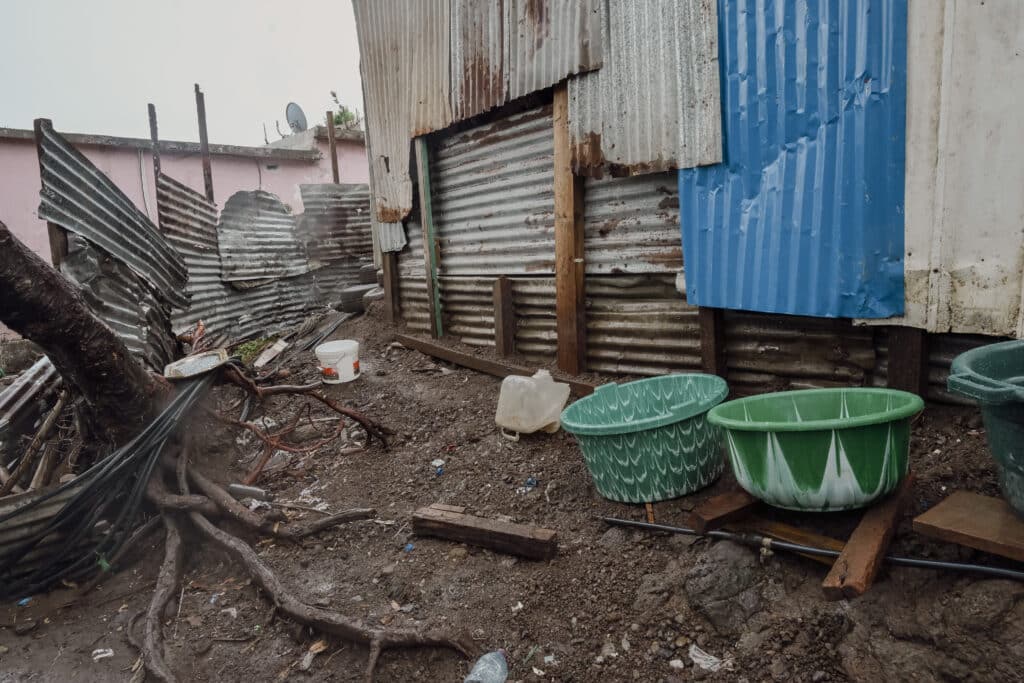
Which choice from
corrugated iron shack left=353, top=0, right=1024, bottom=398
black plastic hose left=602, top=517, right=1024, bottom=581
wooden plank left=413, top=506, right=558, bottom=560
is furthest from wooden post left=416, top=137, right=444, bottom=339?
black plastic hose left=602, top=517, right=1024, bottom=581

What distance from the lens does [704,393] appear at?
3.52m

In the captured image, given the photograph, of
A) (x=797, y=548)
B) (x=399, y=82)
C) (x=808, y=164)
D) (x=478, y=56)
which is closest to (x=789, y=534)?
(x=797, y=548)

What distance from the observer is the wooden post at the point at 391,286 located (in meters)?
7.70

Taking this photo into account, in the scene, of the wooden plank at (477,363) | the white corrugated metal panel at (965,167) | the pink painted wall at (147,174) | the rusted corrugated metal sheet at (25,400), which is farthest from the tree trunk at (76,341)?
the pink painted wall at (147,174)

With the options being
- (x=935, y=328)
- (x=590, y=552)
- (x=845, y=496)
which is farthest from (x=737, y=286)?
(x=590, y=552)

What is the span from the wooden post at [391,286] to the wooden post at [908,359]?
19.4 feet

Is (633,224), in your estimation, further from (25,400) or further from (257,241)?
(257,241)

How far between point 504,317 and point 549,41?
8.16 ft

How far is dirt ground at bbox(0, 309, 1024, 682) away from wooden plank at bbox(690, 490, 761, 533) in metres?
0.12

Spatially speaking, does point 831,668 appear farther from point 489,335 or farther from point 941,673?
point 489,335

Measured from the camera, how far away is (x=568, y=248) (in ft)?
16.0

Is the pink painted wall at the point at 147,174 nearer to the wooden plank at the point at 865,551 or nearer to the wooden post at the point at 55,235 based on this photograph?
the wooden post at the point at 55,235

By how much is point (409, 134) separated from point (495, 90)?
1.75m

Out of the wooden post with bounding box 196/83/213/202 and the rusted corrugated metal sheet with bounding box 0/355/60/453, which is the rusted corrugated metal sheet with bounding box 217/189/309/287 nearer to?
the wooden post with bounding box 196/83/213/202
